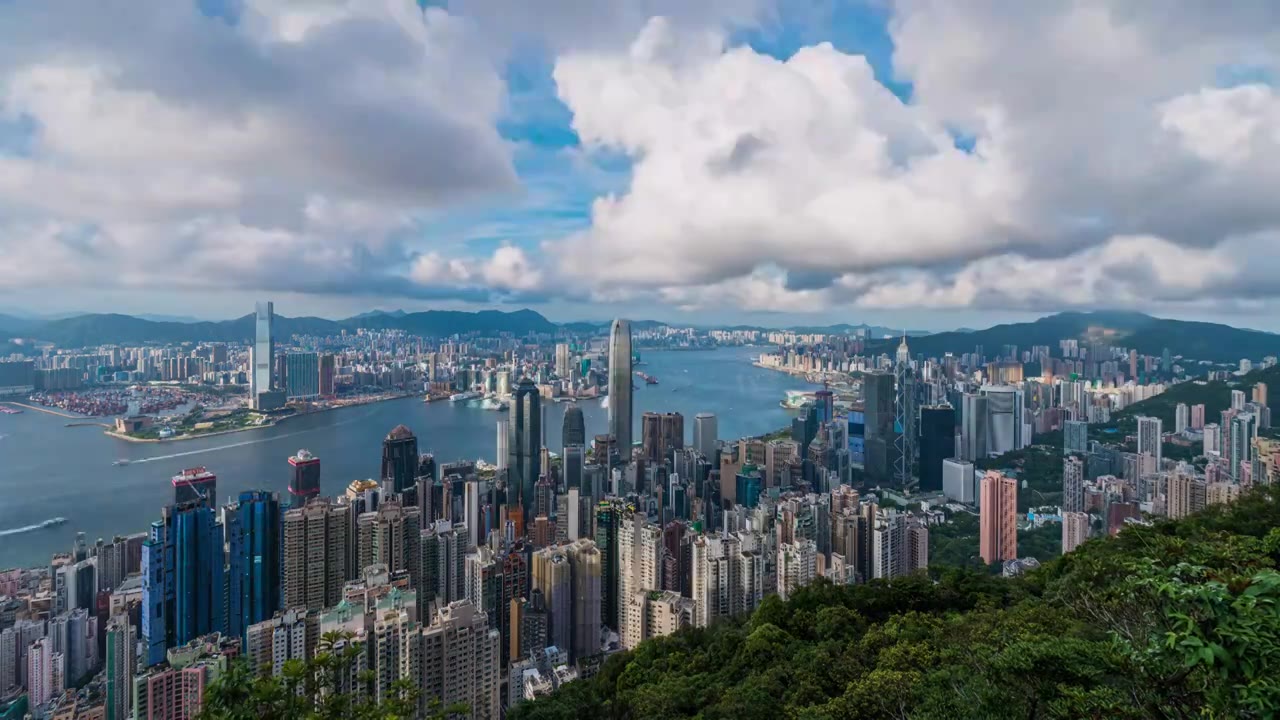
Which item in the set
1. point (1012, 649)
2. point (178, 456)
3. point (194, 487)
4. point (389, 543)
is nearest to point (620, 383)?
point (178, 456)

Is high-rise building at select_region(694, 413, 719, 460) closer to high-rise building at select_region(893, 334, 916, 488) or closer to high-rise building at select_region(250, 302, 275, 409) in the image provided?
high-rise building at select_region(893, 334, 916, 488)

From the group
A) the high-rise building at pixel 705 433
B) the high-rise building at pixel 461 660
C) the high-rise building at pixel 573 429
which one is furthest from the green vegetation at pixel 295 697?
the high-rise building at pixel 705 433

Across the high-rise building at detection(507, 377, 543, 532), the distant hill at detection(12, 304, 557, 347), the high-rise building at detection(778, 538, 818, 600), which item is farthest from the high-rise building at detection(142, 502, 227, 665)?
the distant hill at detection(12, 304, 557, 347)

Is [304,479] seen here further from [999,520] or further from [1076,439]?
[1076,439]

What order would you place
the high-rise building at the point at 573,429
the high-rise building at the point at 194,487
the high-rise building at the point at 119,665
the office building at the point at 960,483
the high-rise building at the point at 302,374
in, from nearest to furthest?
the high-rise building at the point at 119,665 → the high-rise building at the point at 194,487 → the office building at the point at 960,483 → the high-rise building at the point at 573,429 → the high-rise building at the point at 302,374

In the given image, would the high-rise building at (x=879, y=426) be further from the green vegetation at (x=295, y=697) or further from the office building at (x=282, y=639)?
the green vegetation at (x=295, y=697)

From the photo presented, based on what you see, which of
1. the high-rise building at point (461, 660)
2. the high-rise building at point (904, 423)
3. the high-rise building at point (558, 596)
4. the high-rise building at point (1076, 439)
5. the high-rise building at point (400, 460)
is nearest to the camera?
the high-rise building at point (461, 660)

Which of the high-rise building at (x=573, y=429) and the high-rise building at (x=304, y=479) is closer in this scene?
the high-rise building at (x=304, y=479)

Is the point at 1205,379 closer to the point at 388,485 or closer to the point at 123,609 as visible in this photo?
the point at 388,485

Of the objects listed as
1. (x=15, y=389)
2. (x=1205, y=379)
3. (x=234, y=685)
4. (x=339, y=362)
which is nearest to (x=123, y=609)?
(x=234, y=685)
